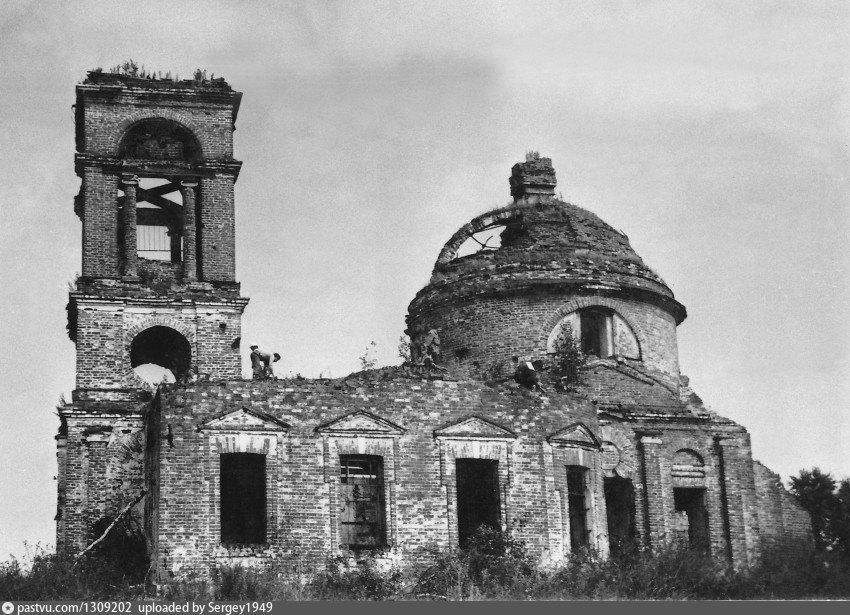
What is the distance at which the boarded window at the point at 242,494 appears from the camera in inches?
913

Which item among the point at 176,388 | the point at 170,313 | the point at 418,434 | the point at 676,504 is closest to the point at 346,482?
the point at 418,434

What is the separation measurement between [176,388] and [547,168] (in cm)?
1235

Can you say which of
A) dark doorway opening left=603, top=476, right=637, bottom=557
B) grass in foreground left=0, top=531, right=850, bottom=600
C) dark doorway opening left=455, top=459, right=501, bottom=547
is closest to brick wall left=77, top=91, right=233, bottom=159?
dark doorway opening left=455, top=459, right=501, bottom=547

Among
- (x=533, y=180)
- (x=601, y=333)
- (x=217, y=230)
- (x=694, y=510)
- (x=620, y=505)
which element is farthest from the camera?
(x=533, y=180)

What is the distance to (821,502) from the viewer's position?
30.2 metres

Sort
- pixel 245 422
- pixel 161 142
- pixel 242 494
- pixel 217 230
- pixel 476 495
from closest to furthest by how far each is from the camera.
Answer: pixel 245 422 → pixel 242 494 → pixel 476 495 → pixel 217 230 → pixel 161 142

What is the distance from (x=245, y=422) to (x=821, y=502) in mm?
13137

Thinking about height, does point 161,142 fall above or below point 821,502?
above

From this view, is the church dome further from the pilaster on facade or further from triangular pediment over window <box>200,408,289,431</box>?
triangular pediment over window <box>200,408,289,431</box>

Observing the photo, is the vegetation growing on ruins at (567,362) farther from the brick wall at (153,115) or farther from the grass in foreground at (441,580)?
the brick wall at (153,115)

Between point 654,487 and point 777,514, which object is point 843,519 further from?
A: point 654,487

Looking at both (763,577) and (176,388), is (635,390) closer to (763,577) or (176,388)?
(763,577)

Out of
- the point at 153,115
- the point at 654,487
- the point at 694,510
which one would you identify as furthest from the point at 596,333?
the point at 153,115

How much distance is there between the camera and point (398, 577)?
22.8m
